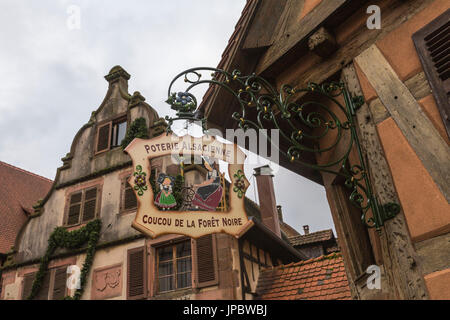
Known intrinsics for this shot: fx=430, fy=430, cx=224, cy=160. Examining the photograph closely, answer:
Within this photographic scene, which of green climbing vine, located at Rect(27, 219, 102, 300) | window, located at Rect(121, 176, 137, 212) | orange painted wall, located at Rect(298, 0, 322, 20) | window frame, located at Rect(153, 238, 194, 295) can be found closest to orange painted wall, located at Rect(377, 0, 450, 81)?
orange painted wall, located at Rect(298, 0, 322, 20)

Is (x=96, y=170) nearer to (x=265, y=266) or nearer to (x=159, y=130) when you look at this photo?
(x=159, y=130)

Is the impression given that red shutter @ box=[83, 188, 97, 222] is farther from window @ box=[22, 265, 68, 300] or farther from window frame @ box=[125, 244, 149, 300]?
window frame @ box=[125, 244, 149, 300]

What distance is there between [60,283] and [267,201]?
7523 mm

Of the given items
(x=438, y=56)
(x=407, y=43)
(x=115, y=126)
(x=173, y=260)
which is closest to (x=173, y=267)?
(x=173, y=260)

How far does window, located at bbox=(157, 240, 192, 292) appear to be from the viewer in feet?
36.0

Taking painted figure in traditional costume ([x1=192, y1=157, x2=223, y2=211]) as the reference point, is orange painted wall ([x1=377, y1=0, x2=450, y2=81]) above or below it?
above

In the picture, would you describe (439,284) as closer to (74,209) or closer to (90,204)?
(90,204)

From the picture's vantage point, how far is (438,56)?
3.18m

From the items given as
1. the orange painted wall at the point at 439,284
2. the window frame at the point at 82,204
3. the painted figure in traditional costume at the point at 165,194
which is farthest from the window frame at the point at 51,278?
the orange painted wall at the point at 439,284

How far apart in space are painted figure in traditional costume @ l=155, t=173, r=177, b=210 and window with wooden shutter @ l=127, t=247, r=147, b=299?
7863 mm

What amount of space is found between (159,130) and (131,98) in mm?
2199

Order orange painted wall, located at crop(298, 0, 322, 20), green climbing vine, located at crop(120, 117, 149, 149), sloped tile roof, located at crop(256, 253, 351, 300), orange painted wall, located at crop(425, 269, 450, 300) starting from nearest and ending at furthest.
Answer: orange painted wall, located at crop(425, 269, 450, 300)
orange painted wall, located at crop(298, 0, 322, 20)
sloped tile roof, located at crop(256, 253, 351, 300)
green climbing vine, located at crop(120, 117, 149, 149)

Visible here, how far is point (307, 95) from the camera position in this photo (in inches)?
174

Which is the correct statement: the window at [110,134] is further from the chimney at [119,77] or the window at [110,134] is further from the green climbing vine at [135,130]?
the chimney at [119,77]
